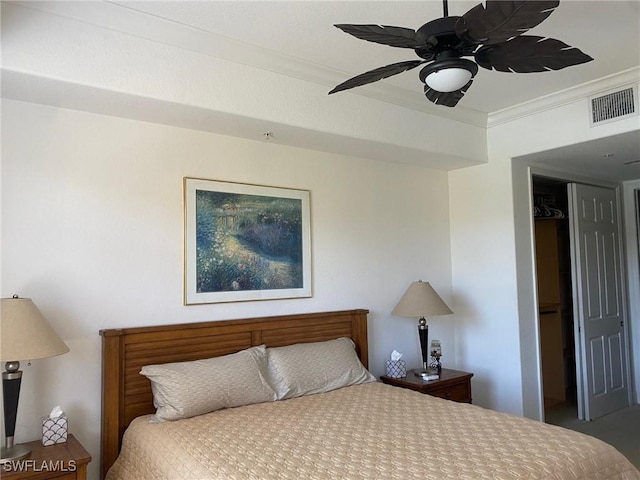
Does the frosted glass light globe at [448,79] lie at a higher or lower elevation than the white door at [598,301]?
higher

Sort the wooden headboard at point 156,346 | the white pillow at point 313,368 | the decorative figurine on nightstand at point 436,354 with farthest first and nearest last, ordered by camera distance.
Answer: the decorative figurine on nightstand at point 436,354, the white pillow at point 313,368, the wooden headboard at point 156,346

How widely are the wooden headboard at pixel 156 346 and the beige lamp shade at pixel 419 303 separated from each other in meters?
0.66

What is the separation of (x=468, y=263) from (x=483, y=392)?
43.1 inches

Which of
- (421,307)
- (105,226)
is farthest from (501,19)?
(421,307)

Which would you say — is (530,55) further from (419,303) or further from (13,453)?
(13,453)

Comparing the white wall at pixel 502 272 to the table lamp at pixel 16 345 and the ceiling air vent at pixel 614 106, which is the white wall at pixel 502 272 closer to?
the ceiling air vent at pixel 614 106

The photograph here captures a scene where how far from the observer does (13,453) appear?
2066 mm

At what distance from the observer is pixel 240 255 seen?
3.07 m

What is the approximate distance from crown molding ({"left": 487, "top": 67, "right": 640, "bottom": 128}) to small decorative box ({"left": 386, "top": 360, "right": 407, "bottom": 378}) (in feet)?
6.85

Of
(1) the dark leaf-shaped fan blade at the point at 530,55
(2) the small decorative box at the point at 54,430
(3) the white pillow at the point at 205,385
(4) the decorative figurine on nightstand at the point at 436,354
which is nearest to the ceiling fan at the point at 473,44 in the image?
Answer: (1) the dark leaf-shaped fan blade at the point at 530,55

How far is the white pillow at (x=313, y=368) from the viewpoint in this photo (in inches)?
112

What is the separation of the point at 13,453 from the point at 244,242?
1.61 meters

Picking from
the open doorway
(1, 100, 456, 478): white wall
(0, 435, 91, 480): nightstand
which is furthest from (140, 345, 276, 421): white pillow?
the open doorway

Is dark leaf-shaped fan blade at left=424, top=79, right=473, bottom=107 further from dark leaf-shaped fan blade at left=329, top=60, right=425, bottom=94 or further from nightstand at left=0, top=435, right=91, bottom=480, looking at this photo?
nightstand at left=0, top=435, right=91, bottom=480
